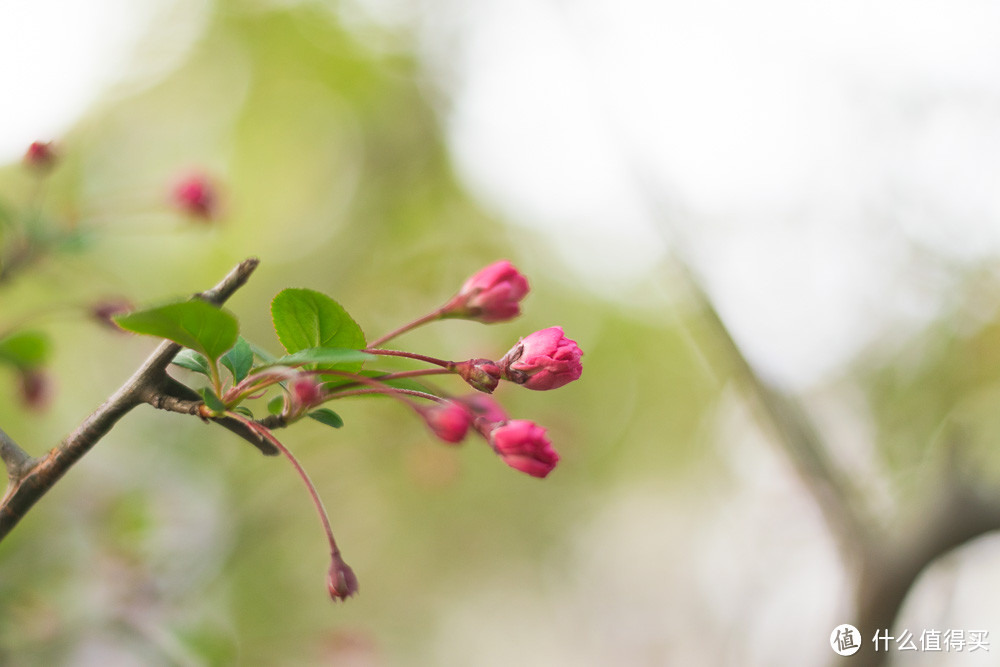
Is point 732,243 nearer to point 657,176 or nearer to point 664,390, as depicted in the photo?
point 657,176

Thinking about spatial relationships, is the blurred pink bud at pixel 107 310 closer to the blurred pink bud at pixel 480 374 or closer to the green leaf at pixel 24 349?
the green leaf at pixel 24 349

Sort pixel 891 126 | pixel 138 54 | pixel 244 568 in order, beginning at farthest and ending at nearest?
pixel 138 54, pixel 244 568, pixel 891 126

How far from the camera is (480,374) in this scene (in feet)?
1.73

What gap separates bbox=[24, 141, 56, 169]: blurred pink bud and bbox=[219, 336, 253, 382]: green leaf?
0.58 metres

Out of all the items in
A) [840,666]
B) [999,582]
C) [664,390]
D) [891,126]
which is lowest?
[664,390]

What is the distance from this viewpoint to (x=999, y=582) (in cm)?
182

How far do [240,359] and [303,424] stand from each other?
10.5ft

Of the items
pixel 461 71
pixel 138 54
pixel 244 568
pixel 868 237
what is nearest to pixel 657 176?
pixel 868 237

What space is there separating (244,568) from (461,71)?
282cm

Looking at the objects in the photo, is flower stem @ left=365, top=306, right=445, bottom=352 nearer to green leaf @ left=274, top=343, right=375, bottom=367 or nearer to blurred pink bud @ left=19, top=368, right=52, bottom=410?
green leaf @ left=274, top=343, right=375, bottom=367

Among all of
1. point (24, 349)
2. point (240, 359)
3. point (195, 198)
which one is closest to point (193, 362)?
point (240, 359)

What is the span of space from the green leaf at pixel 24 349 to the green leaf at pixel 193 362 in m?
0.39

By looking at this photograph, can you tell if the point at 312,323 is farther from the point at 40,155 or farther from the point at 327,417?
the point at 40,155

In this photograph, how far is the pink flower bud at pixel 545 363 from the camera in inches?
21.1
